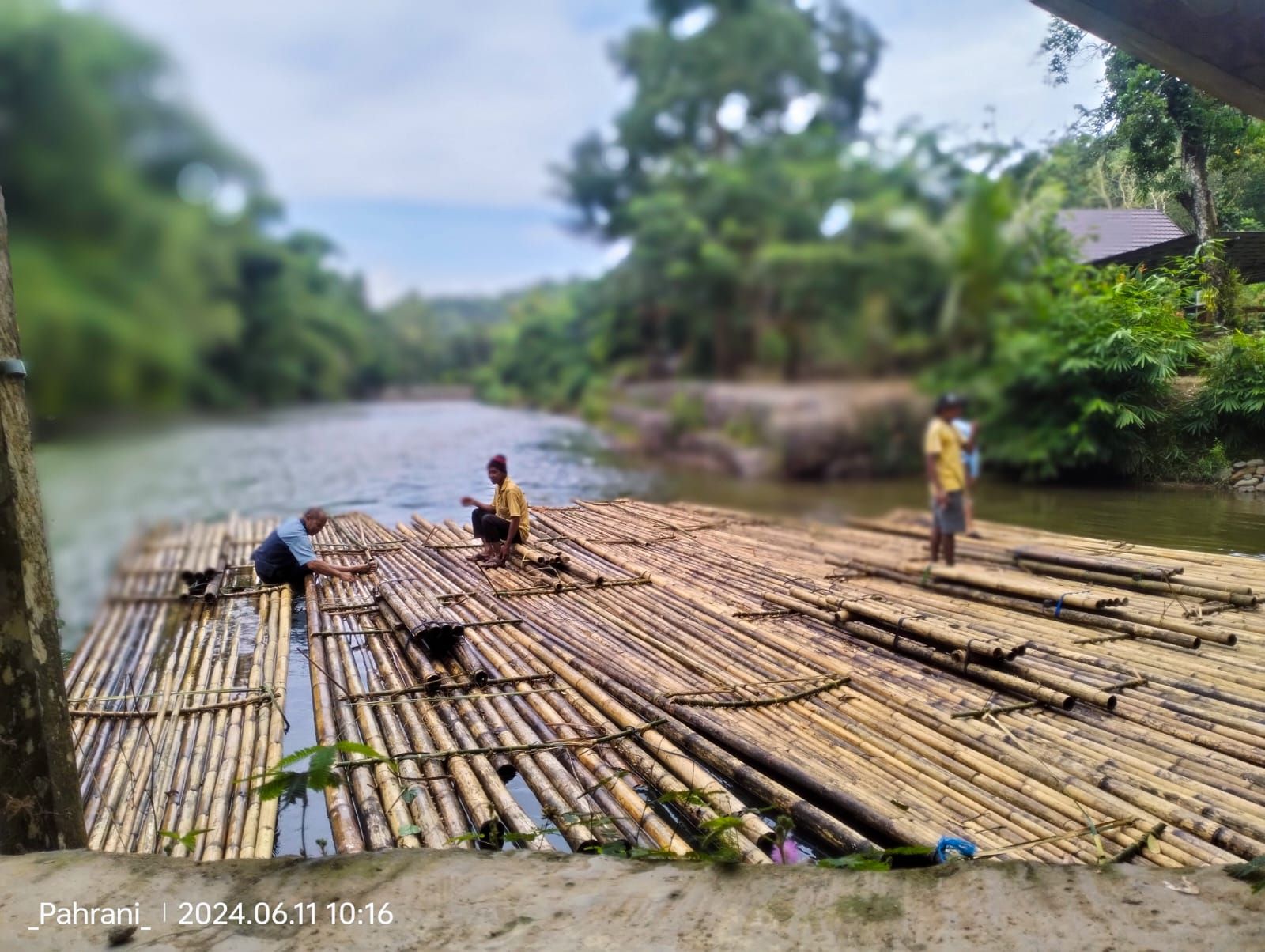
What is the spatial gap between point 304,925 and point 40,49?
2154 millimetres

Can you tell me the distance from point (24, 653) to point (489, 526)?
1543 millimetres

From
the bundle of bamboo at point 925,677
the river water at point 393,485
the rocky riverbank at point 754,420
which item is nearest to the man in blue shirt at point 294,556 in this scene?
the river water at point 393,485

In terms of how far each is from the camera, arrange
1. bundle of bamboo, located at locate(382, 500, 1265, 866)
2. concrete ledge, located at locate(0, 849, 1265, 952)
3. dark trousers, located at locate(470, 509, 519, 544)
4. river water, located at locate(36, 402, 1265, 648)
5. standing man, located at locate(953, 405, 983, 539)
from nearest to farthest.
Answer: concrete ledge, located at locate(0, 849, 1265, 952)
bundle of bamboo, located at locate(382, 500, 1265, 866)
river water, located at locate(36, 402, 1265, 648)
dark trousers, located at locate(470, 509, 519, 544)
standing man, located at locate(953, 405, 983, 539)

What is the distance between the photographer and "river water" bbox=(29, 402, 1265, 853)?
2875mm

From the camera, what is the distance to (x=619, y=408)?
355 centimetres

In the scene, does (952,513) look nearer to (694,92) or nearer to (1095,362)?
(1095,362)

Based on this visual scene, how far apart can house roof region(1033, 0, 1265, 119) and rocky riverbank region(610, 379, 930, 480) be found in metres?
1.57

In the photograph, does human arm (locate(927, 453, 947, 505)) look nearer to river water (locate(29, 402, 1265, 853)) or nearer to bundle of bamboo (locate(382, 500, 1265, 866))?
bundle of bamboo (locate(382, 500, 1265, 866))

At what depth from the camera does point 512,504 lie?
3.27 metres

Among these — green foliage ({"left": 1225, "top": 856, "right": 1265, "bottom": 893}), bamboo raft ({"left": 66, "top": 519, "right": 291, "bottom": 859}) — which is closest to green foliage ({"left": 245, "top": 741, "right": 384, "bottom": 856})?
bamboo raft ({"left": 66, "top": 519, "right": 291, "bottom": 859})

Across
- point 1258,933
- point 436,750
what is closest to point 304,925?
point 436,750

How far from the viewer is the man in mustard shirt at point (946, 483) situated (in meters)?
4.70

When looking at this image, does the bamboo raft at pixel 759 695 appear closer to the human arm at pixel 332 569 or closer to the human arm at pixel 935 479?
the human arm at pixel 332 569

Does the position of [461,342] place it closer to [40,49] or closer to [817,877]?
[40,49]
